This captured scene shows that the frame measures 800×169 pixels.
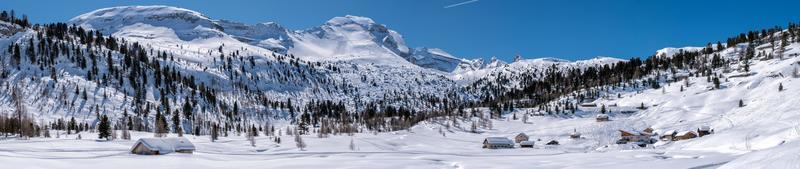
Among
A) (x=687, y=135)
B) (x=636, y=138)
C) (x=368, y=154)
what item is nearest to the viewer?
(x=368, y=154)

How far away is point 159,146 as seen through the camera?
69688 millimetres

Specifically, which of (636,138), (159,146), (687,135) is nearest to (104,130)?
(159,146)

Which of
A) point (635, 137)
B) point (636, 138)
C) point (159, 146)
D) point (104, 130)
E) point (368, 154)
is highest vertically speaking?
point (104, 130)

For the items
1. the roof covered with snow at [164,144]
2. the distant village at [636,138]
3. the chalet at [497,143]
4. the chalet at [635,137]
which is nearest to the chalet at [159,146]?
the roof covered with snow at [164,144]

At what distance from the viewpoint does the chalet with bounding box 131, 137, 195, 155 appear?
67.3 m

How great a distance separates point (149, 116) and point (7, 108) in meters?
37.0

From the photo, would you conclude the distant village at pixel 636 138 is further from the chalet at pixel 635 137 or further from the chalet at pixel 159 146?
the chalet at pixel 159 146

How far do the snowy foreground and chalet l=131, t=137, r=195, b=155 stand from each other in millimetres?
1543

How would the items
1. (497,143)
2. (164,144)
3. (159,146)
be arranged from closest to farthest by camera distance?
(159,146) → (164,144) → (497,143)

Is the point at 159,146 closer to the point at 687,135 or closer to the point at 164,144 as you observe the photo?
the point at 164,144

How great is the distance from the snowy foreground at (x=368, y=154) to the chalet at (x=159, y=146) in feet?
5.06

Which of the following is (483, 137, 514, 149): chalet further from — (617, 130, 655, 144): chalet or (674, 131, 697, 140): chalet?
(674, 131, 697, 140): chalet

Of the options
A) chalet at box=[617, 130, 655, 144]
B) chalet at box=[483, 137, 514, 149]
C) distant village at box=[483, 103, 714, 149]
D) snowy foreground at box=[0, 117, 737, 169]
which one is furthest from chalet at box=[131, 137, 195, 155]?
chalet at box=[617, 130, 655, 144]

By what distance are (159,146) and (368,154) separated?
23.1 meters
